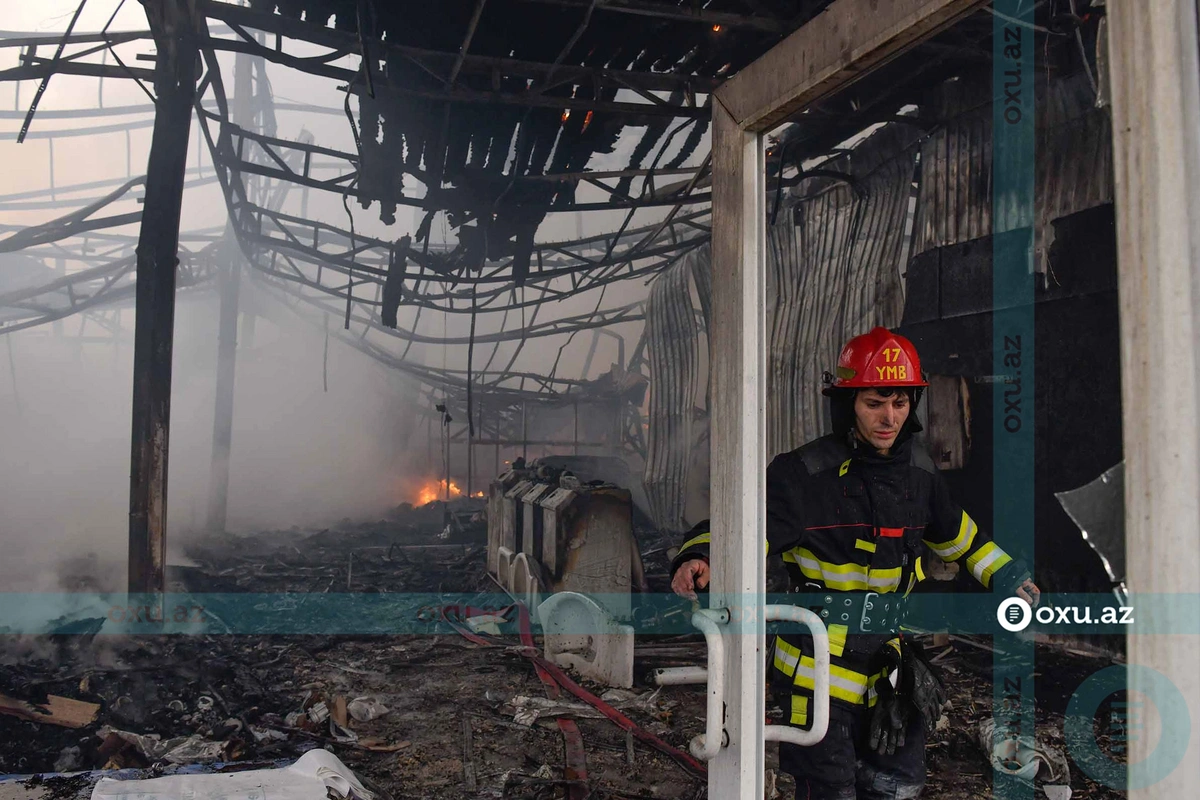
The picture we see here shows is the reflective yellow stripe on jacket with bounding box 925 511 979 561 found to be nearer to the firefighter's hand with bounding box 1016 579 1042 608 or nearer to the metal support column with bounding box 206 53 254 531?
the firefighter's hand with bounding box 1016 579 1042 608

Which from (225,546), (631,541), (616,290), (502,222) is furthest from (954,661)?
(225,546)

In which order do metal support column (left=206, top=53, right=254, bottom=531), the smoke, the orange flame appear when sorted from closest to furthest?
metal support column (left=206, top=53, right=254, bottom=531) < the smoke < the orange flame

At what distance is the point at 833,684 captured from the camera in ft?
9.83

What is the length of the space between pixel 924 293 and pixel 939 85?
1799mm

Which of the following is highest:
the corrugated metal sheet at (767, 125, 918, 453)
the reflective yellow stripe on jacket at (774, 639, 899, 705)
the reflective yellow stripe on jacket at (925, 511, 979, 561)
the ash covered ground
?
the corrugated metal sheet at (767, 125, 918, 453)

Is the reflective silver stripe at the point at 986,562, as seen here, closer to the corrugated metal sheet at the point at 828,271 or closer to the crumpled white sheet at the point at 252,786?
the crumpled white sheet at the point at 252,786

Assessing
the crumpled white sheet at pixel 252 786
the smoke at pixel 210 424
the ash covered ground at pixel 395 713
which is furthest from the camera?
the smoke at pixel 210 424

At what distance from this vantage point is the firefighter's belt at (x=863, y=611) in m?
2.96

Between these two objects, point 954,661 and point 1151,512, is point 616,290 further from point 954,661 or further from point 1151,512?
point 1151,512

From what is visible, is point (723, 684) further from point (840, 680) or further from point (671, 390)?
point (671, 390)

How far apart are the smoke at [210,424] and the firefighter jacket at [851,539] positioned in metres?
15.6

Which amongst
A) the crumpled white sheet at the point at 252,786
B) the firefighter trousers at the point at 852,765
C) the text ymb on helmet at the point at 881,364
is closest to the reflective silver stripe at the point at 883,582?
the firefighter trousers at the point at 852,765

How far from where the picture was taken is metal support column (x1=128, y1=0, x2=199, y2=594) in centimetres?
677

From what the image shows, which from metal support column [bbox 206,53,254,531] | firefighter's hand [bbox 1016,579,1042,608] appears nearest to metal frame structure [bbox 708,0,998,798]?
firefighter's hand [bbox 1016,579,1042,608]
